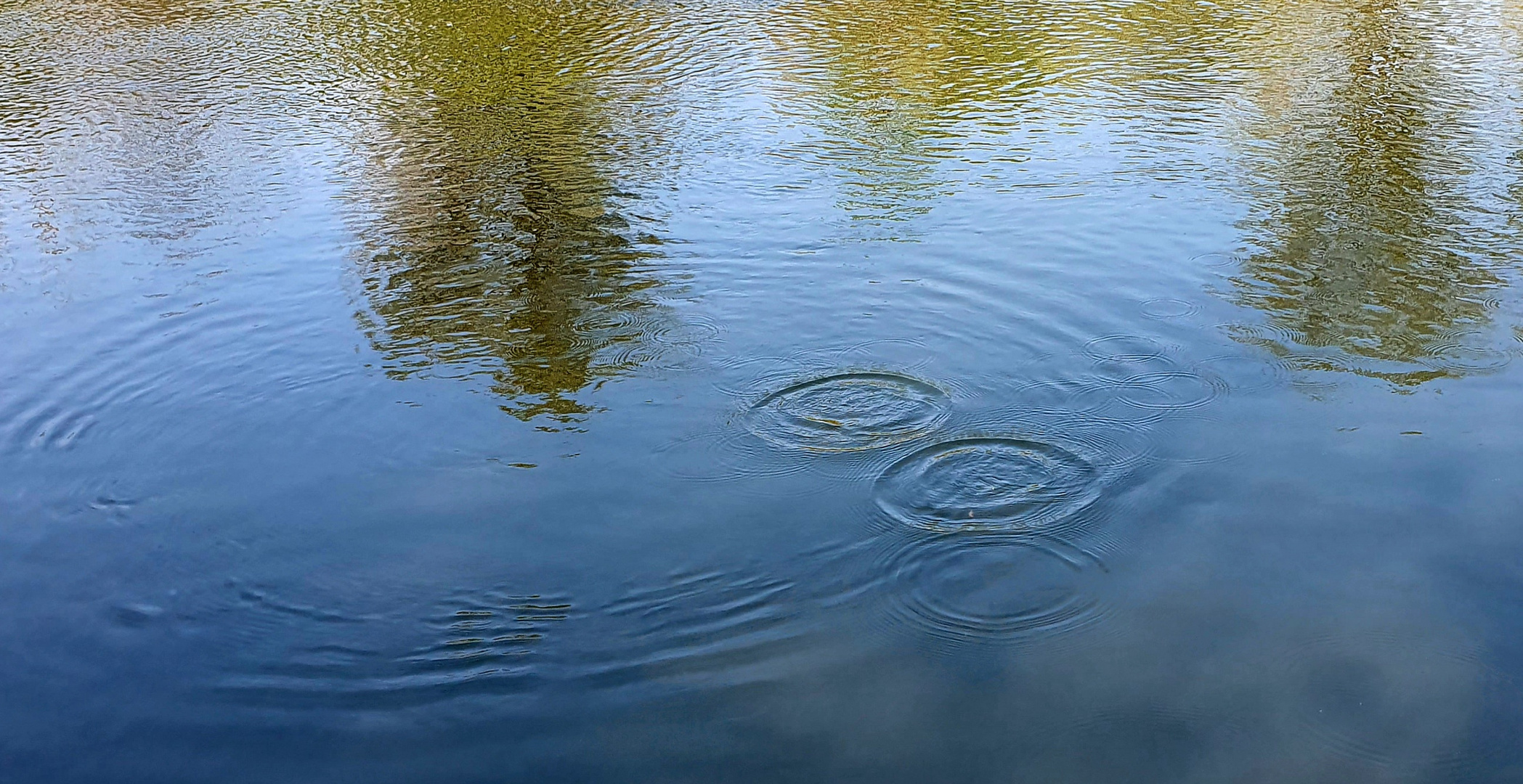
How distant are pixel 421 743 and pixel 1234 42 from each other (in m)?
15.4

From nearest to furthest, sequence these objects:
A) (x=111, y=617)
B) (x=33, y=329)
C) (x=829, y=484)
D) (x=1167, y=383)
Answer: (x=111, y=617) → (x=829, y=484) → (x=1167, y=383) → (x=33, y=329)

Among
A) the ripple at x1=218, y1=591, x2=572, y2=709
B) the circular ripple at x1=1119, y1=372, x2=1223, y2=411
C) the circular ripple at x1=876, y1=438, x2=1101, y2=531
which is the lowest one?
the ripple at x1=218, y1=591, x2=572, y2=709

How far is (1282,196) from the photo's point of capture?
10.4 metres

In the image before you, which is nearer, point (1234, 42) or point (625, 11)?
point (1234, 42)

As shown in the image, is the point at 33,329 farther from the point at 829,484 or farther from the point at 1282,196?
the point at 1282,196

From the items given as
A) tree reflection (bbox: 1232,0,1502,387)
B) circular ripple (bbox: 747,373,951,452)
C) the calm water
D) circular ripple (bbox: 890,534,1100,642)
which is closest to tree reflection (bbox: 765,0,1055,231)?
the calm water

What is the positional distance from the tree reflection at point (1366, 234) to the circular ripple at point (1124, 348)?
0.67 metres

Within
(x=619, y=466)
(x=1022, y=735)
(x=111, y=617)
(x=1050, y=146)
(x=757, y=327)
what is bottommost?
(x=1022, y=735)

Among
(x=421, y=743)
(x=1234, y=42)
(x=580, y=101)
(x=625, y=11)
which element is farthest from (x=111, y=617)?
(x=625, y=11)

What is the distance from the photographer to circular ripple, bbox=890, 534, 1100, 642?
5.39 m

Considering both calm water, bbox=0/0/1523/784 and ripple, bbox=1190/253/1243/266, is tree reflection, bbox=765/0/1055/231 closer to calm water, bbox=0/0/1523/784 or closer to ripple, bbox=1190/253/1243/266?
calm water, bbox=0/0/1523/784

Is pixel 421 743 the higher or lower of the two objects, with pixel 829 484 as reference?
lower

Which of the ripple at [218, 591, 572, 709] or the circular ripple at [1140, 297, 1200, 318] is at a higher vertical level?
the circular ripple at [1140, 297, 1200, 318]

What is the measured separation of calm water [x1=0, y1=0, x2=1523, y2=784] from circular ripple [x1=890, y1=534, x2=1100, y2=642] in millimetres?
22
